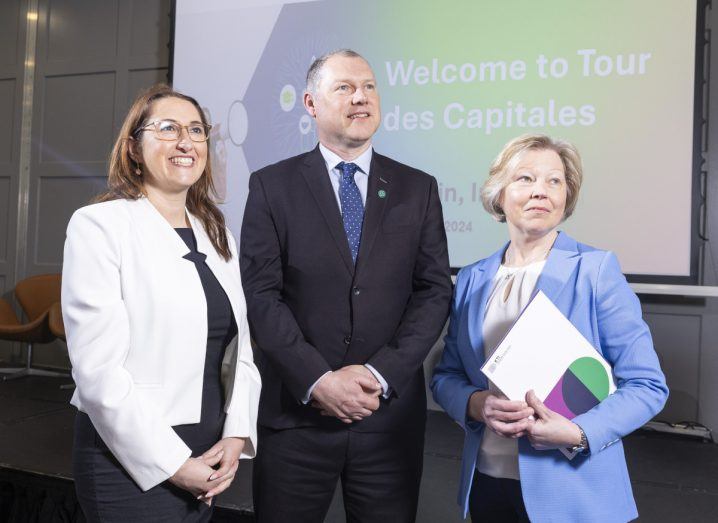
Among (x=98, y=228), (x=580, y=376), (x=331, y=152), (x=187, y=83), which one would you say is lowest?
(x=580, y=376)

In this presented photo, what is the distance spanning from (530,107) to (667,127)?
80 centimetres

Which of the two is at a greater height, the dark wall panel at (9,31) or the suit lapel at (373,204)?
the dark wall panel at (9,31)

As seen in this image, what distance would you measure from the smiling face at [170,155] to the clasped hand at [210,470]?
2.02 ft

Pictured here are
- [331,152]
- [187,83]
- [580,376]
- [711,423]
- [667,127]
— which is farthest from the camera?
[187,83]

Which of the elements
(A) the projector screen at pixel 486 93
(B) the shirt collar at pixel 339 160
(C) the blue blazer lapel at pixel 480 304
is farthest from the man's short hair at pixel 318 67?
(A) the projector screen at pixel 486 93

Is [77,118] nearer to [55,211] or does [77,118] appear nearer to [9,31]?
[55,211]

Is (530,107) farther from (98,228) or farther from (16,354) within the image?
(16,354)

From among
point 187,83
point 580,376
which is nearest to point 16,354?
point 187,83

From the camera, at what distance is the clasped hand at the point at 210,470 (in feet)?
4.60

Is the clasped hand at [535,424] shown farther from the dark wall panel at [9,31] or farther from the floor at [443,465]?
the dark wall panel at [9,31]

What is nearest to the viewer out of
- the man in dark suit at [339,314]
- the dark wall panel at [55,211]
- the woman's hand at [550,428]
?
the woman's hand at [550,428]

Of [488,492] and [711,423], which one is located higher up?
[488,492]

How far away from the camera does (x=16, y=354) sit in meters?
6.21

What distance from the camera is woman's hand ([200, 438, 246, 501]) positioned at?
1.46 metres
